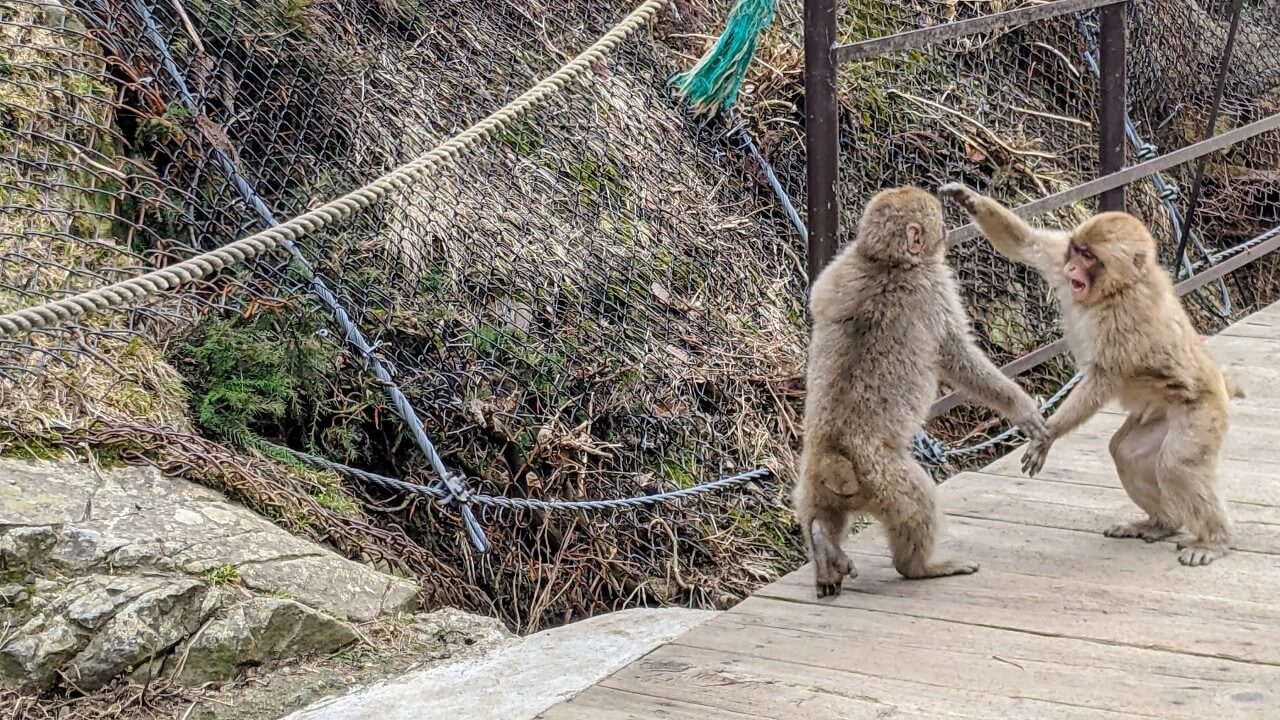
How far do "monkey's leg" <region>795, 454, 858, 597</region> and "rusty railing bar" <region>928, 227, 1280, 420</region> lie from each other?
1.69 ft

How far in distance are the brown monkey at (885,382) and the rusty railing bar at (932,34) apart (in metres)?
0.55

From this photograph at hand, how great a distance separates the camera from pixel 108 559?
3771 millimetres

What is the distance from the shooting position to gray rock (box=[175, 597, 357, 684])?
371 cm

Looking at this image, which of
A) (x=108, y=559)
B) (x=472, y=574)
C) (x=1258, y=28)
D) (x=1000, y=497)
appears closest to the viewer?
(x=108, y=559)

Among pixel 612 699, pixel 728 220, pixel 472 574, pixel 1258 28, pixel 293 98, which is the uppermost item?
pixel 1258 28

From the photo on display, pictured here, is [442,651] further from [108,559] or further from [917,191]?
[917,191]

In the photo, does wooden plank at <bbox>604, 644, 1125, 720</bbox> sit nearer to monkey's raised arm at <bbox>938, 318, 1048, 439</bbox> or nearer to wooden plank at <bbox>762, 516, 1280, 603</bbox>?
wooden plank at <bbox>762, 516, 1280, 603</bbox>

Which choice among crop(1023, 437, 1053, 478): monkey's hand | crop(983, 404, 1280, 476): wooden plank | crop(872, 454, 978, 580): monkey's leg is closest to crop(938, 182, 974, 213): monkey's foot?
crop(1023, 437, 1053, 478): monkey's hand

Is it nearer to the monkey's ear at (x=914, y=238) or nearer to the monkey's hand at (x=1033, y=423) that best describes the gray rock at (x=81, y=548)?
the monkey's ear at (x=914, y=238)

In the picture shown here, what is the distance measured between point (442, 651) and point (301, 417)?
4.64 ft

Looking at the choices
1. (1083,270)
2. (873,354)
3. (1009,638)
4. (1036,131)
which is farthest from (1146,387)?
(1036,131)

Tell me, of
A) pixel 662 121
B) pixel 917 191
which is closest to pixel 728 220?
pixel 662 121

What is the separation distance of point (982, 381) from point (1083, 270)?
1.58 ft

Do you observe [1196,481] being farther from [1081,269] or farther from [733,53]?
[733,53]
